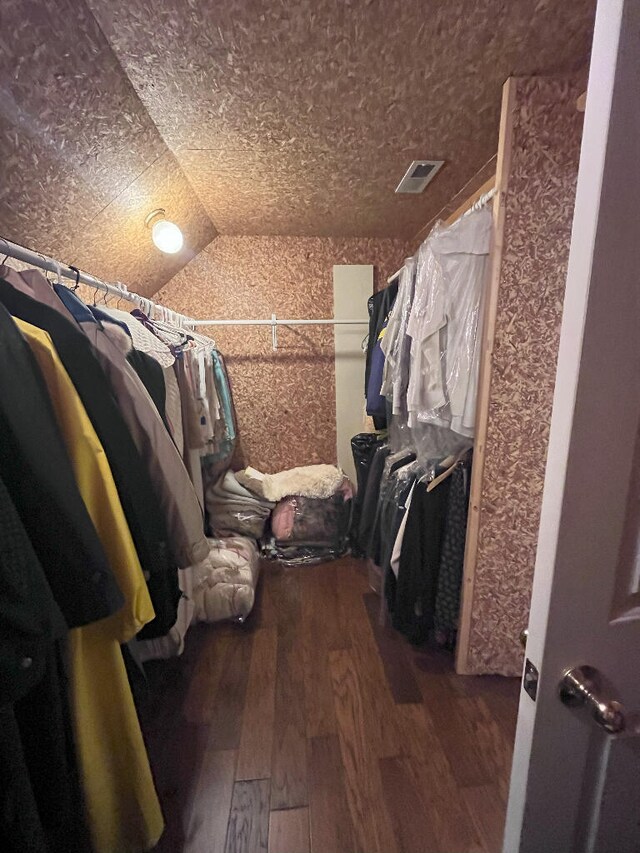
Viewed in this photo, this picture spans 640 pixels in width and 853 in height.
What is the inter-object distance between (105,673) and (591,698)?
0.96 metres

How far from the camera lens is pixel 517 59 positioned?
3.23 feet

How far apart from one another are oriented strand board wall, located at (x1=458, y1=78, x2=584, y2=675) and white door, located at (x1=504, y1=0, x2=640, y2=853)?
32.7 inches

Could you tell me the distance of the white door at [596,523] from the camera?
1.28 feet

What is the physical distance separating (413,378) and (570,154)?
884 mm

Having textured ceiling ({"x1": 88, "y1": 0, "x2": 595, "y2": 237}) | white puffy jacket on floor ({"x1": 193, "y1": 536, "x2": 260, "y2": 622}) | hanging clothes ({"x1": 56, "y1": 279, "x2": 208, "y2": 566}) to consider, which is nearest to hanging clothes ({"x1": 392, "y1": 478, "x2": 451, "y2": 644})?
white puffy jacket on floor ({"x1": 193, "y1": 536, "x2": 260, "y2": 622})

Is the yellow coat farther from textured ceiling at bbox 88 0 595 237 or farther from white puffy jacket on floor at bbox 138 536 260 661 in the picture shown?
textured ceiling at bbox 88 0 595 237

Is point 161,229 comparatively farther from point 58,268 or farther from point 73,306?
point 73,306

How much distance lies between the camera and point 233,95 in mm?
1083

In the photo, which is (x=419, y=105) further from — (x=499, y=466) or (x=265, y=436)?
(x=265, y=436)

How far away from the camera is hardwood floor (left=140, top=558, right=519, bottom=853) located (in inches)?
39.2

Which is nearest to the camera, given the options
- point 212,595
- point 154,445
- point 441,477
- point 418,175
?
point 154,445

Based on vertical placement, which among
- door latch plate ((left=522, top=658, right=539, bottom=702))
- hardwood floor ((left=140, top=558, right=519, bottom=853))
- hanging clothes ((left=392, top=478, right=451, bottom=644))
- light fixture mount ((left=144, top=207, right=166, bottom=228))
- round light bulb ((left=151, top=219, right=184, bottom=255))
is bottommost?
hardwood floor ((left=140, top=558, right=519, bottom=853))

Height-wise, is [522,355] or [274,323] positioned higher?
[274,323]

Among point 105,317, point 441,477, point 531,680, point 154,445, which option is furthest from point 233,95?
point 531,680
